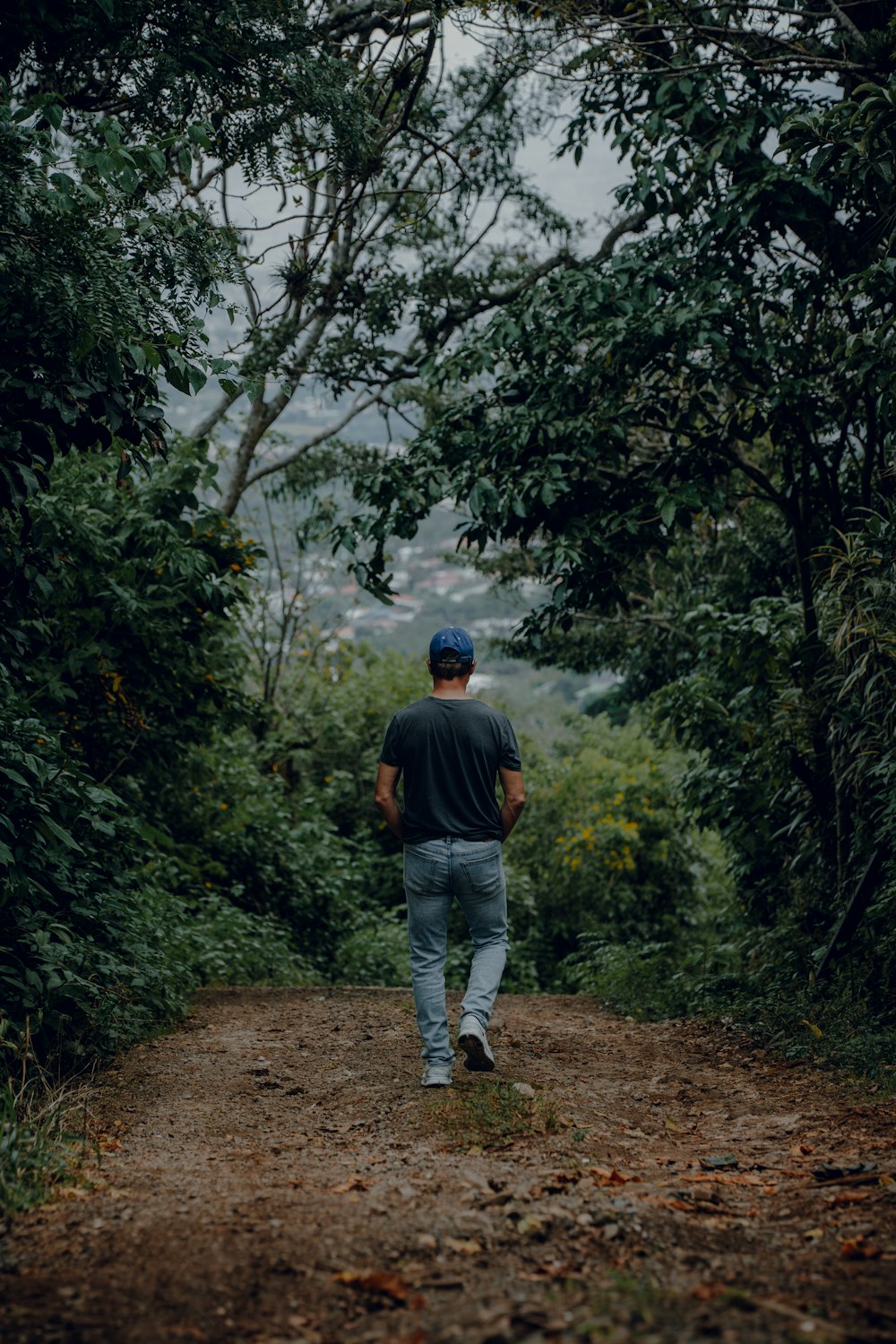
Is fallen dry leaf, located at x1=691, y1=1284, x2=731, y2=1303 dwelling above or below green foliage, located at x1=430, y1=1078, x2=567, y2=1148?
above

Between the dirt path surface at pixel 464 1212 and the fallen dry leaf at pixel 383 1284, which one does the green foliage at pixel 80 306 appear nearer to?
the dirt path surface at pixel 464 1212

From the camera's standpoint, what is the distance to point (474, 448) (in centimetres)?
718

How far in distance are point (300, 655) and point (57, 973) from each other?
476 inches

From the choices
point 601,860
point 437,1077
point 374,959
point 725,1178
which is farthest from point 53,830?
point 601,860

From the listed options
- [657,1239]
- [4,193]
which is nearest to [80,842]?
[4,193]

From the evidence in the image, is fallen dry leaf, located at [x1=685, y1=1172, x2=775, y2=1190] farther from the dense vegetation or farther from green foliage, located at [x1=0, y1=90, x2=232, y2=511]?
green foliage, located at [x1=0, y1=90, x2=232, y2=511]

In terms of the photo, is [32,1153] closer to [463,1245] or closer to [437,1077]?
[463,1245]

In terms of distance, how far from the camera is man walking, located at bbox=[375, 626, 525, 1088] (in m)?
4.71

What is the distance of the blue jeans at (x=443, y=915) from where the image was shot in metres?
4.70

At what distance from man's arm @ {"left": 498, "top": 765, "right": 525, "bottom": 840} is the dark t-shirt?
4 centimetres

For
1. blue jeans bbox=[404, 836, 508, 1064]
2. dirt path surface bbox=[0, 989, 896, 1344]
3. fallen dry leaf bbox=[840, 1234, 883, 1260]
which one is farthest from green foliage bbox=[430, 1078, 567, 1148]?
fallen dry leaf bbox=[840, 1234, 883, 1260]

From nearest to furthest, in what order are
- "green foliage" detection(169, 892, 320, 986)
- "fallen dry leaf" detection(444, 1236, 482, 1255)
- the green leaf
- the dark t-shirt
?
1. "fallen dry leaf" detection(444, 1236, 482, 1255)
2. the green leaf
3. the dark t-shirt
4. "green foliage" detection(169, 892, 320, 986)

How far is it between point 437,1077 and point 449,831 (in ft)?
3.35

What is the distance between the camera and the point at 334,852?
12305 mm
